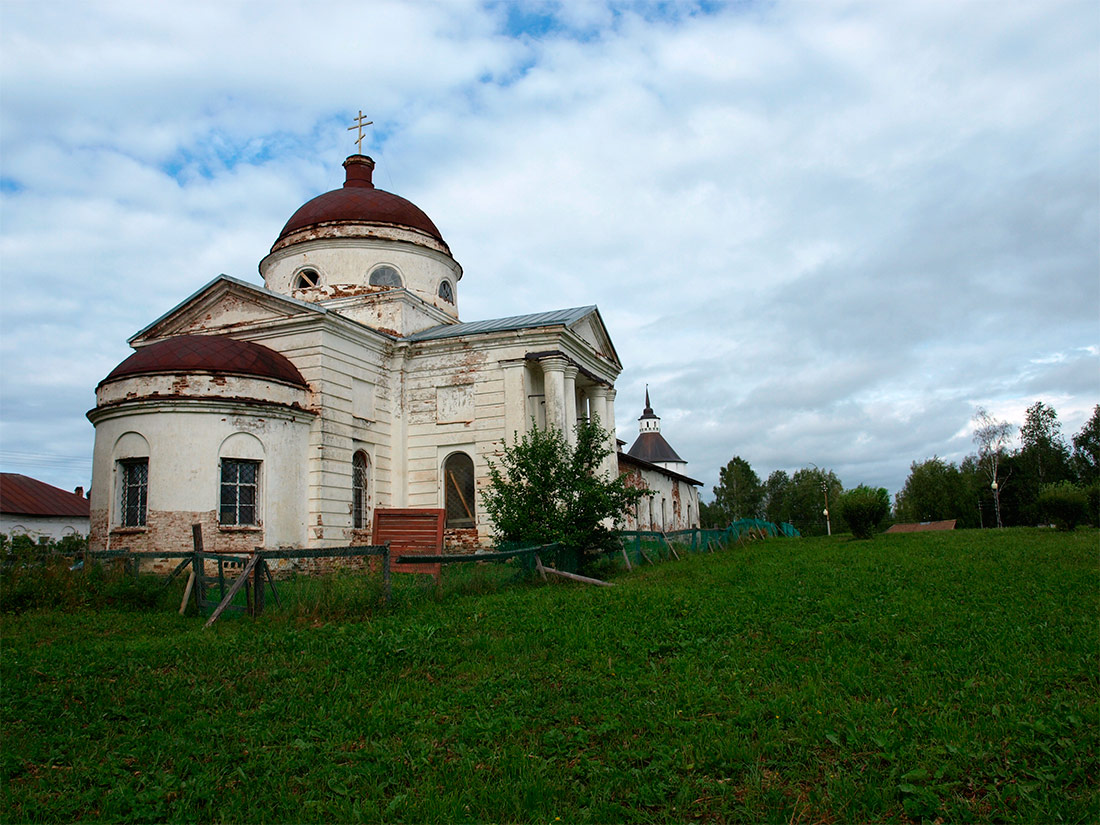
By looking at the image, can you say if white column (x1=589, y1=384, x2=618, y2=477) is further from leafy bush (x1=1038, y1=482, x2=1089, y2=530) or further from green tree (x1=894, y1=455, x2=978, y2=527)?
green tree (x1=894, y1=455, x2=978, y2=527)

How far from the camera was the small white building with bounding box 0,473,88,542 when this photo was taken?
33.1 m

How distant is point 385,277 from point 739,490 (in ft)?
211

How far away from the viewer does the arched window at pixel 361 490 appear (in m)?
19.6

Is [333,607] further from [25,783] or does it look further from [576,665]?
[25,783]

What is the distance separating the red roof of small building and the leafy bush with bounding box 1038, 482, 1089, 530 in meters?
40.2

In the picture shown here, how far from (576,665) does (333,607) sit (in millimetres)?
3816

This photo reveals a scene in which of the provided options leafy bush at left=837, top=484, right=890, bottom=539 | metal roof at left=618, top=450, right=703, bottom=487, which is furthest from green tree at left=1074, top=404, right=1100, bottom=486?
leafy bush at left=837, top=484, right=890, bottom=539

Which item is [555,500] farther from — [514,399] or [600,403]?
[600,403]

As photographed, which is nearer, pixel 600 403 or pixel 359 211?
pixel 359 211

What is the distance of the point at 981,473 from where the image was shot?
183 ft

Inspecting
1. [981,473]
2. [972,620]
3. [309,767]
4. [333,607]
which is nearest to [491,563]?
[333,607]

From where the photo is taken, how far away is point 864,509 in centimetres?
2336

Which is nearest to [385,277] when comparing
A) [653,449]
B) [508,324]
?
[508,324]

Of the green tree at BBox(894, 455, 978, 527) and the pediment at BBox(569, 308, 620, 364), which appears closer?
the pediment at BBox(569, 308, 620, 364)
